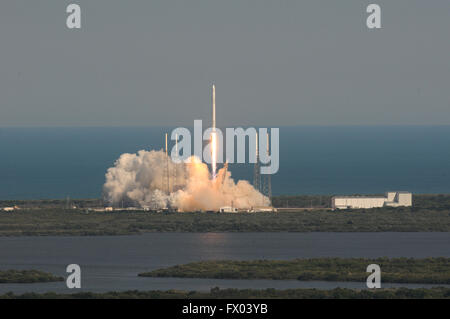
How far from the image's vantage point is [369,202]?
11775 centimetres

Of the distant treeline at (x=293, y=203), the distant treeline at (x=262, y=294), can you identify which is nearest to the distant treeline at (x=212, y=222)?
the distant treeline at (x=293, y=203)

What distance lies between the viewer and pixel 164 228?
104 meters

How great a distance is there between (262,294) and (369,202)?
5072 centimetres

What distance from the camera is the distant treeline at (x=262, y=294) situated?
67.8 metres

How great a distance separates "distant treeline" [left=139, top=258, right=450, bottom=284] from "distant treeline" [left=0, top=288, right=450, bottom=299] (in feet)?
20.0

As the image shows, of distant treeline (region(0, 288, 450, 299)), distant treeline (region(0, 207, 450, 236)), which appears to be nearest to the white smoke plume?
distant treeline (region(0, 207, 450, 236))

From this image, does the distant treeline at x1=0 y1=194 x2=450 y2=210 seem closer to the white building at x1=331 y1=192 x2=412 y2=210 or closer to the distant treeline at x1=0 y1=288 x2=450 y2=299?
the white building at x1=331 y1=192 x2=412 y2=210

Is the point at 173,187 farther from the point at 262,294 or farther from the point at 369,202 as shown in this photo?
the point at 262,294

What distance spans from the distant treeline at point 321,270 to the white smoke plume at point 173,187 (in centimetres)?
Answer: 2894

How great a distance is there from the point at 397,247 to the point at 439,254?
5.06 metres

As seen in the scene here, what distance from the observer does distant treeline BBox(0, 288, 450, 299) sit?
222 ft
